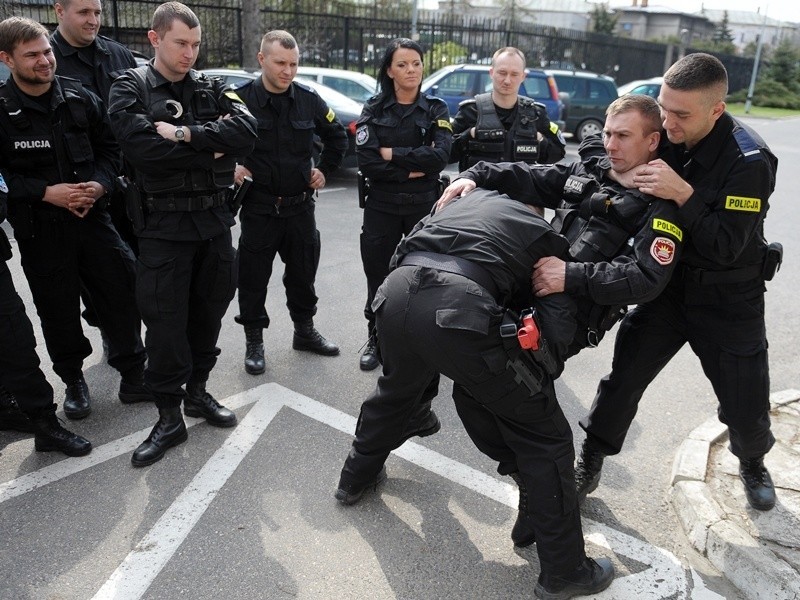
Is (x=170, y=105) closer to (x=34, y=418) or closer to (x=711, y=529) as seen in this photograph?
(x=34, y=418)

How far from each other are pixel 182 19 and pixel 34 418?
2.08 metres

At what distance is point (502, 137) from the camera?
4660mm

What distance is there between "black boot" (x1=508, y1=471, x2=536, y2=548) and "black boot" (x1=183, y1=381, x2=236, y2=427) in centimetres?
166

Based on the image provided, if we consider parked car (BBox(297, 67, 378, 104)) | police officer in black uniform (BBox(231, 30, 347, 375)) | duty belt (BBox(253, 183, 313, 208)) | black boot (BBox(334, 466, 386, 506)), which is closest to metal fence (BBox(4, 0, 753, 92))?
parked car (BBox(297, 67, 378, 104))

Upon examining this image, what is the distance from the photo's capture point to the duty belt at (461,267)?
237 centimetres

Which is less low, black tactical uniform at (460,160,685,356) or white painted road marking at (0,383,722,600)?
black tactical uniform at (460,160,685,356)

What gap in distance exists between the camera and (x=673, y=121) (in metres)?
2.65

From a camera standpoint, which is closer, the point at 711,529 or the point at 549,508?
the point at 549,508

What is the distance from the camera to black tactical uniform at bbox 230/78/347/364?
423 cm

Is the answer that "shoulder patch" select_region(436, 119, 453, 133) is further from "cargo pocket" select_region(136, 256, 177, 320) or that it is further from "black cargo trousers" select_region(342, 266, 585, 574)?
"black cargo trousers" select_region(342, 266, 585, 574)

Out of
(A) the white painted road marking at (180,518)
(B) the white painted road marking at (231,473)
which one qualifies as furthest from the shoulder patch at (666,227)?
(A) the white painted road marking at (180,518)

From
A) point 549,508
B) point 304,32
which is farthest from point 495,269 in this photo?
point 304,32

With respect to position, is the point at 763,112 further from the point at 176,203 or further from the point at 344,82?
the point at 176,203

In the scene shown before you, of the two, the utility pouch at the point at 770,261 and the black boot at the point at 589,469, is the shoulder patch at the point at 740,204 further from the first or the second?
the black boot at the point at 589,469
